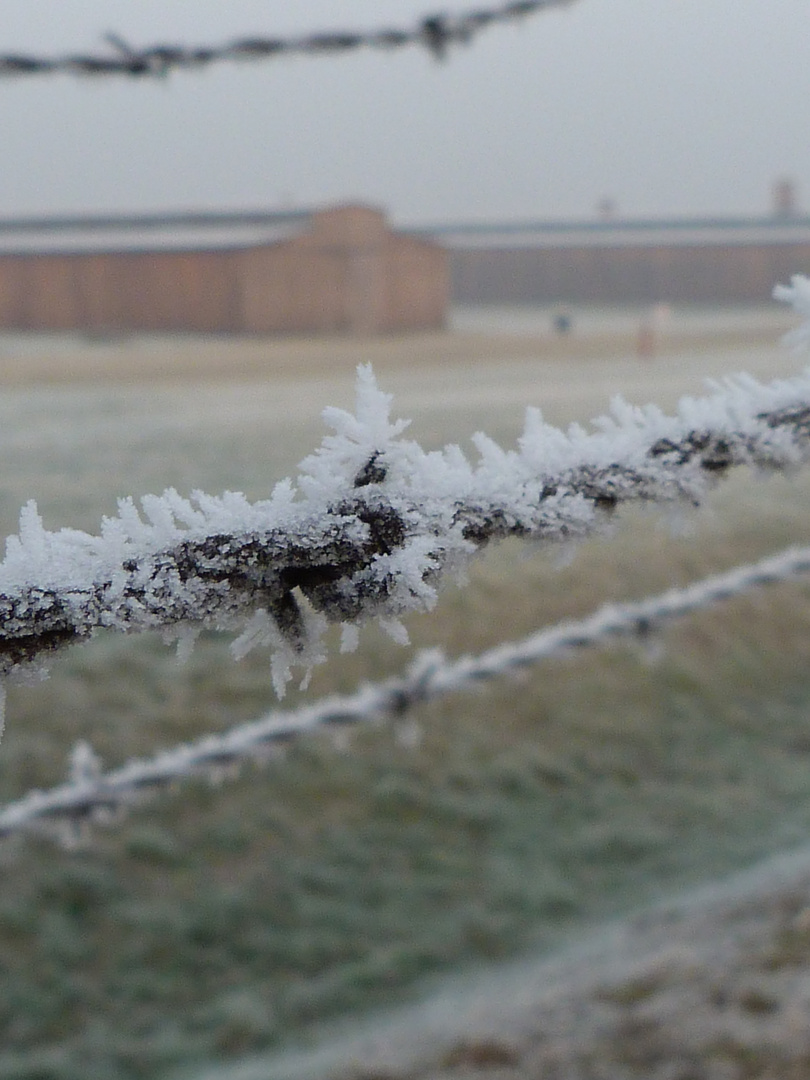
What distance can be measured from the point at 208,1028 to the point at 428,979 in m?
0.19

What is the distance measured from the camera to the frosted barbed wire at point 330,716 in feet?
1.42

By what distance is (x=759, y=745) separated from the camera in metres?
1.22

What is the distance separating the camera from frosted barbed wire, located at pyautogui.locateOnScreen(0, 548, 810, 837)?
1.42ft

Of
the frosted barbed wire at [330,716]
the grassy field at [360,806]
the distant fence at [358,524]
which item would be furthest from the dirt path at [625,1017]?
the distant fence at [358,524]

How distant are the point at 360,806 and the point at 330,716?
1.77 ft

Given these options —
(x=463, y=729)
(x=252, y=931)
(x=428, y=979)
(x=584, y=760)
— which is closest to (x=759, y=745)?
(x=584, y=760)

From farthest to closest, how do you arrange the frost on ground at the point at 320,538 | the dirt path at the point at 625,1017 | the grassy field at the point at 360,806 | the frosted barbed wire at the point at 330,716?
the grassy field at the point at 360,806, the dirt path at the point at 625,1017, the frosted barbed wire at the point at 330,716, the frost on ground at the point at 320,538

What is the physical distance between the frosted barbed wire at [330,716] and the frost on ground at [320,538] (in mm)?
313

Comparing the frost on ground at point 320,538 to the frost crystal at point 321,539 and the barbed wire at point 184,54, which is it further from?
the barbed wire at point 184,54

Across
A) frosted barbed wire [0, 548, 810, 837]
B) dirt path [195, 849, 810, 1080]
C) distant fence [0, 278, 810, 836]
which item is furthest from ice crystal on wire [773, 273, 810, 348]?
dirt path [195, 849, 810, 1080]

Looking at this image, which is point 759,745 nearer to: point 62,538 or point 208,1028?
point 208,1028

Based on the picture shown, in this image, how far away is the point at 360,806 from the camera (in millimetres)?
976

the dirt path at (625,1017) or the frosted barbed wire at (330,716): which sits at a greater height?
the frosted barbed wire at (330,716)

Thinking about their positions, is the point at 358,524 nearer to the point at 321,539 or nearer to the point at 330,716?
the point at 321,539
